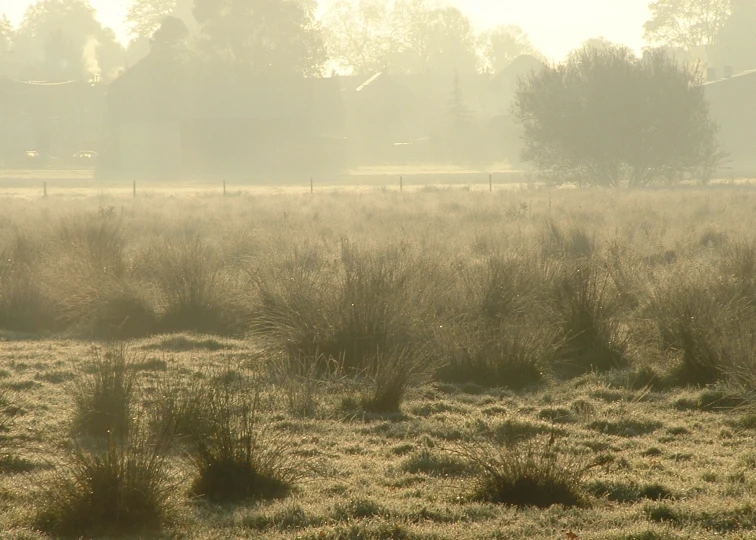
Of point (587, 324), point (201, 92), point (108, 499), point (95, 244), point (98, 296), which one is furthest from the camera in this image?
point (201, 92)

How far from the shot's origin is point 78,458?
217 inches

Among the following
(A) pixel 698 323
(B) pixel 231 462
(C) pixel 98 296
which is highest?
(C) pixel 98 296

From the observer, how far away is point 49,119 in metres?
77.9

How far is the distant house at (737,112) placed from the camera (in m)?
73.1

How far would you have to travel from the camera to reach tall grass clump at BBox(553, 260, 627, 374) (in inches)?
392

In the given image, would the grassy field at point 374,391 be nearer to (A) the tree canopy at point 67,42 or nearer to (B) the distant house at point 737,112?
(B) the distant house at point 737,112

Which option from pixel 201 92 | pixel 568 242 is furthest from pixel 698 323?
pixel 201 92

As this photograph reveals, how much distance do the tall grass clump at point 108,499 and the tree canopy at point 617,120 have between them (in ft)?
132

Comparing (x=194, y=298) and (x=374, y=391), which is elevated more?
(x=194, y=298)

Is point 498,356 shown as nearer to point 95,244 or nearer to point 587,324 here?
point 587,324

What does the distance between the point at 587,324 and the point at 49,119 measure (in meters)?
74.6

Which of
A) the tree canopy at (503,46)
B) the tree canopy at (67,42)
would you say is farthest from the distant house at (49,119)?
the tree canopy at (503,46)

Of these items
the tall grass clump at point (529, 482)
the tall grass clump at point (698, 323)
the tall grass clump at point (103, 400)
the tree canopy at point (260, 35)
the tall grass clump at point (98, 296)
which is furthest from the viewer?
the tree canopy at point (260, 35)

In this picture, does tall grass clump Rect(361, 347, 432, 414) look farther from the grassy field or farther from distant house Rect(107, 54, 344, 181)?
distant house Rect(107, 54, 344, 181)
